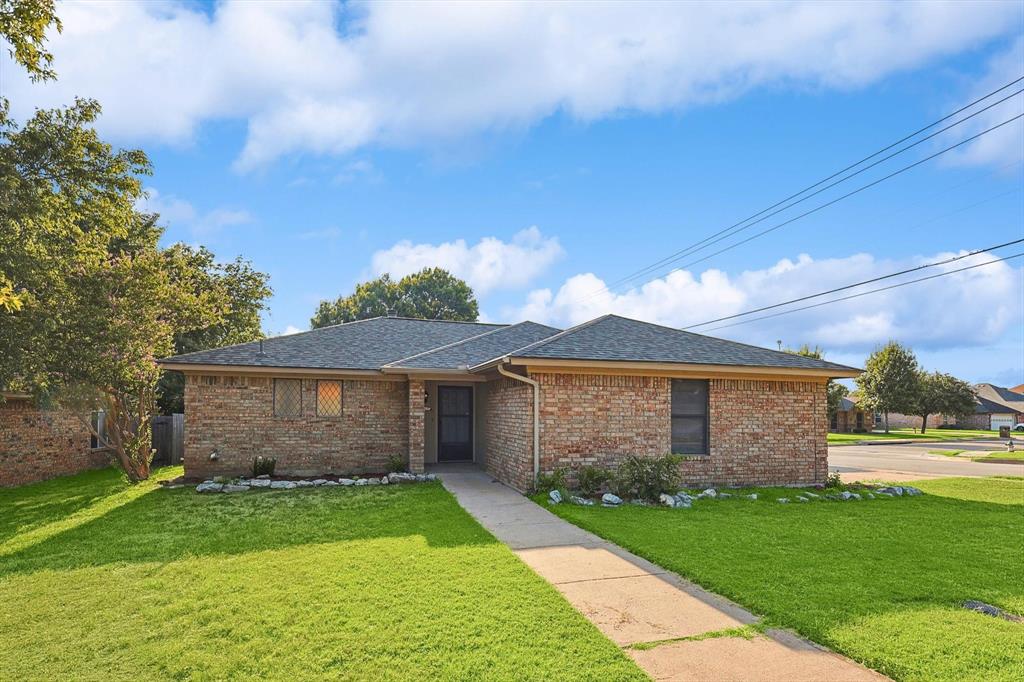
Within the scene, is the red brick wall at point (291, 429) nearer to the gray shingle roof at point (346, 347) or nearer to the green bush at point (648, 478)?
the gray shingle roof at point (346, 347)

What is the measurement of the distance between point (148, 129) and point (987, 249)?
57.7 ft

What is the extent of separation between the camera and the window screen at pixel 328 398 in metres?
13.9

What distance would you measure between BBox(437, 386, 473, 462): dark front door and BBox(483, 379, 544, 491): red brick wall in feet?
4.64

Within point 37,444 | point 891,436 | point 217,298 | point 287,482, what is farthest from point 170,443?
point 891,436

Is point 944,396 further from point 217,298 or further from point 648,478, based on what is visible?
point 217,298

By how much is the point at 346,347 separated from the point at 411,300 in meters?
30.6

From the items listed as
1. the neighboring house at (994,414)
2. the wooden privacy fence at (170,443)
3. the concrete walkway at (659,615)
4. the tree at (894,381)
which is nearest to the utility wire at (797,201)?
the concrete walkway at (659,615)

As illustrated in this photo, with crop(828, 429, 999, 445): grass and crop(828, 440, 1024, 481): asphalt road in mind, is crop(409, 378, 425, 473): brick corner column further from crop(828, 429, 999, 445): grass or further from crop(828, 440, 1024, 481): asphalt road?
crop(828, 429, 999, 445): grass

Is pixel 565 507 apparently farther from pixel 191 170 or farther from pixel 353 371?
pixel 191 170

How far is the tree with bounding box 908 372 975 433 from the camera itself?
4391cm

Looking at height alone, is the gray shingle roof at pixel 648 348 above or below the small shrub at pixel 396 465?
above

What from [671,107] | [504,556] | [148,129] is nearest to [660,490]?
[504,556]

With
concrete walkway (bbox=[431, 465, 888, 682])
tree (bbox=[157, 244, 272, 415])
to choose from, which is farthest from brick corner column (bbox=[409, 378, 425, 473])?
tree (bbox=[157, 244, 272, 415])

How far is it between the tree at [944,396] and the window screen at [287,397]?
4569 cm
